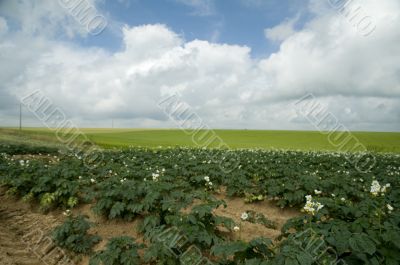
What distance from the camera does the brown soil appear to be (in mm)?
5543

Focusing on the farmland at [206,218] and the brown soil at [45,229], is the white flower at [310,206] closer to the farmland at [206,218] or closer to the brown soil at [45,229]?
the farmland at [206,218]

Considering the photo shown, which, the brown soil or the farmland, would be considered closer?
the farmland

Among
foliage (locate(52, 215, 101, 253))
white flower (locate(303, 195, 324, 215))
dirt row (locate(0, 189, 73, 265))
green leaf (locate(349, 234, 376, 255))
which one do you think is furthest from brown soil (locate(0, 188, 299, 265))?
green leaf (locate(349, 234, 376, 255))

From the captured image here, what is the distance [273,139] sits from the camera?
55.8 meters

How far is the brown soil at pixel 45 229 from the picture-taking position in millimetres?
5543

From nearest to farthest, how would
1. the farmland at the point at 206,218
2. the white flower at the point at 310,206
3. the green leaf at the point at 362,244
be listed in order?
the green leaf at the point at 362,244, the farmland at the point at 206,218, the white flower at the point at 310,206

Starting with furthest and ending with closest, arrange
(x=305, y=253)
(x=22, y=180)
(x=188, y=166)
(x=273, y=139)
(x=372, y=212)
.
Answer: (x=273, y=139) → (x=188, y=166) → (x=22, y=180) → (x=372, y=212) → (x=305, y=253)

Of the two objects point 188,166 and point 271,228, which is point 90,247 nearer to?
point 271,228

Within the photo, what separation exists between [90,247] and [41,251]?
978 mm

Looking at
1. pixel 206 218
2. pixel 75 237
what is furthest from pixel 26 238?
pixel 206 218

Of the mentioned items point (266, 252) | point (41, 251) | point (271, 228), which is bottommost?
point (41, 251)

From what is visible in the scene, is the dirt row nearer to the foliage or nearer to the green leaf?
the foliage

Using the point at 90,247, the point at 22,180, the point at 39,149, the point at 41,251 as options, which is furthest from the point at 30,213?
the point at 39,149

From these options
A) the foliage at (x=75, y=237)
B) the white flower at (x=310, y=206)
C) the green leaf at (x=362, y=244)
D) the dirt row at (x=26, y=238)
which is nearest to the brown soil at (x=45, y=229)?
the dirt row at (x=26, y=238)
